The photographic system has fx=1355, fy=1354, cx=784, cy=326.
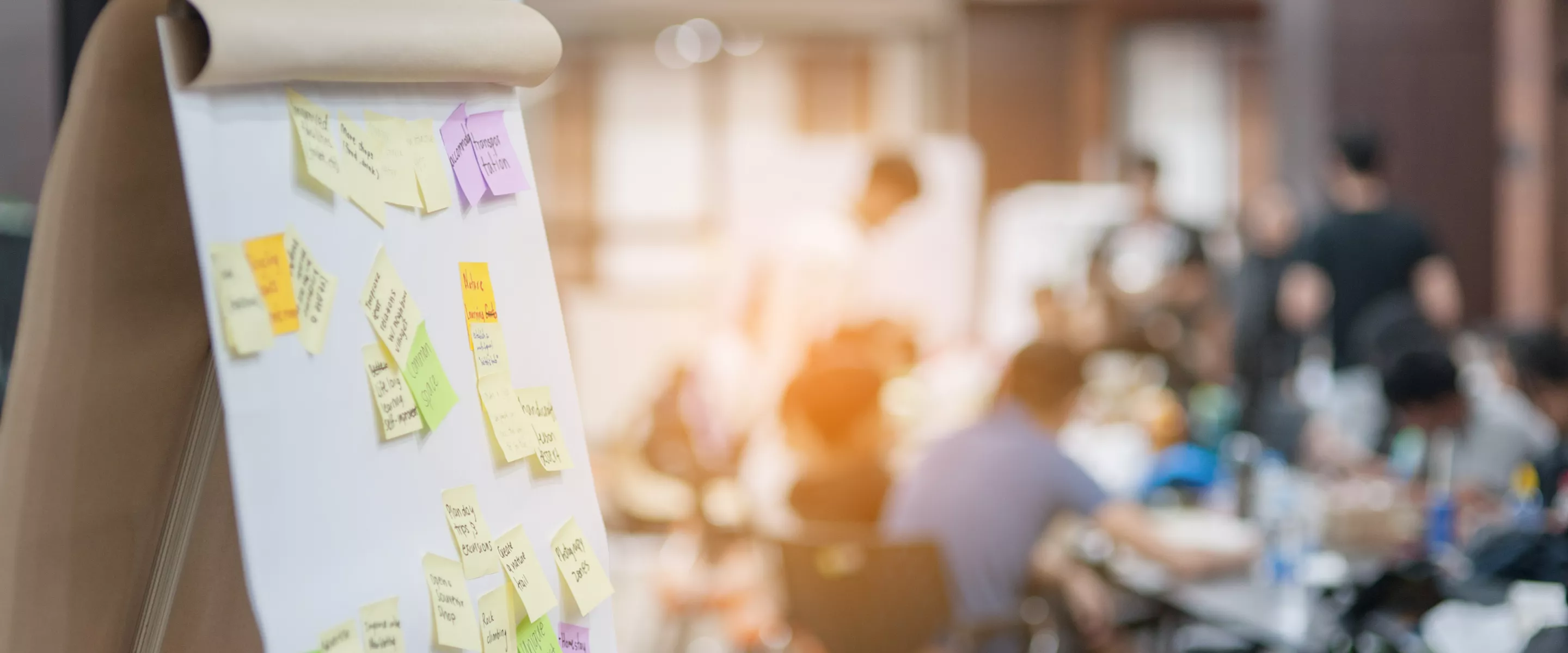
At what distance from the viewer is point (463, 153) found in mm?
1160

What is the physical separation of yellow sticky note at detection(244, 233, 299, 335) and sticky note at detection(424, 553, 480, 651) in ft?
0.76

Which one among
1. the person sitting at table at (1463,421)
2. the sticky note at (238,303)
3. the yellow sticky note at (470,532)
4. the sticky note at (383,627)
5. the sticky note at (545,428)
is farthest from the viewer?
the person sitting at table at (1463,421)

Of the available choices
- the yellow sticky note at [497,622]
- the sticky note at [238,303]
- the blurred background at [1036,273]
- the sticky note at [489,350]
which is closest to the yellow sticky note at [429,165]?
the sticky note at [489,350]

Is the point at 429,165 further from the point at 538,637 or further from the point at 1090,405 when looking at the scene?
the point at 1090,405

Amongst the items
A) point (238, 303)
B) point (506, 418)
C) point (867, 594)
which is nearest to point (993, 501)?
point (867, 594)

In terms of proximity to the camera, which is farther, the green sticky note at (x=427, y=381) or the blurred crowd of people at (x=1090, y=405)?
the blurred crowd of people at (x=1090, y=405)

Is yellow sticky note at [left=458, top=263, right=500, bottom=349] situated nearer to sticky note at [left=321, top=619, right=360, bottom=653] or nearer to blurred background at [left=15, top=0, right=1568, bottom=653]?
sticky note at [left=321, top=619, right=360, bottom=653]

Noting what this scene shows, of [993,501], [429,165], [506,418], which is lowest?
[993,501]

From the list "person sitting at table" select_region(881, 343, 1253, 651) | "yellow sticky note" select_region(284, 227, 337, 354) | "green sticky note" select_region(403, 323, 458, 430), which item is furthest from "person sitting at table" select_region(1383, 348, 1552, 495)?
"yellow sticky note" select_region(284, 227, 337, 354)

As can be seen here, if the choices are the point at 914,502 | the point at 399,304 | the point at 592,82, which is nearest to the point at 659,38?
the point at 592,82

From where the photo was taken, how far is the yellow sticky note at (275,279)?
2.99ft

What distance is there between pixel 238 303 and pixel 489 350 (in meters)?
0.29

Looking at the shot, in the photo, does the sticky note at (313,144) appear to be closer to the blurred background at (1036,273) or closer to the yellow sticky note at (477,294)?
the yellow sticky note at (477,294)

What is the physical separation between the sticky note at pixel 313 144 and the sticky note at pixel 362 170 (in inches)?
0.5
